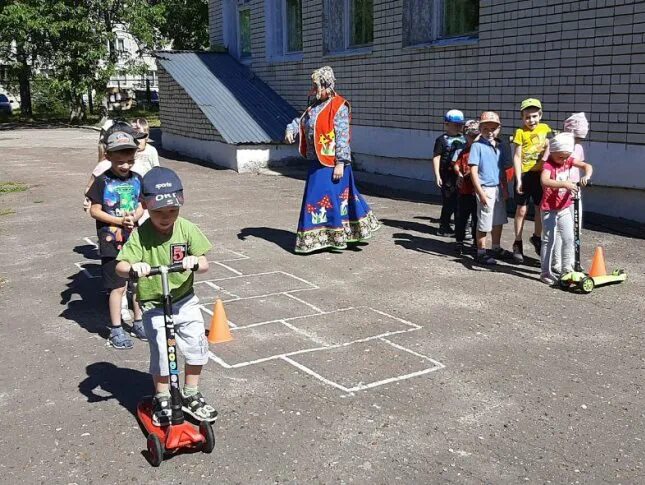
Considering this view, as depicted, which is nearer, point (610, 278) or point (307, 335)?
point (307, 335)

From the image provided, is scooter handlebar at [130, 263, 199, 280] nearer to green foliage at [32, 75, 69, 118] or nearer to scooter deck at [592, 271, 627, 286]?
scooter deck at [592, 271, 627, 286]

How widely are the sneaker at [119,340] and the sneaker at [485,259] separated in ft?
12.9

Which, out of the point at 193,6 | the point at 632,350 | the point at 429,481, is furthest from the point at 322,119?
the point at 193,6

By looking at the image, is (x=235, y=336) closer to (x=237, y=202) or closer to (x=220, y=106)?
(x=237, y=202)

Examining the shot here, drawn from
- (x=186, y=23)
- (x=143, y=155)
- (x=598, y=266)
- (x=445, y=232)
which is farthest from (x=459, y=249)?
(x=186, y=23)

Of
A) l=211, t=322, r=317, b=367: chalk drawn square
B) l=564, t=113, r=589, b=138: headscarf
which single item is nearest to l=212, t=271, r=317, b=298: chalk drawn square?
l=211, t=322, r=317, b=367: chalk drawn square

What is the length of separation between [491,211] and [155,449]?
4.80 metres

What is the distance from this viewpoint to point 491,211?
24.2 ft

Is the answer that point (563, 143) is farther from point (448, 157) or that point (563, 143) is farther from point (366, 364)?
point (366, 364)

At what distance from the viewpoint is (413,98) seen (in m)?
13.2

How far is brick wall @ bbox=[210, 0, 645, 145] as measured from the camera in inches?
363

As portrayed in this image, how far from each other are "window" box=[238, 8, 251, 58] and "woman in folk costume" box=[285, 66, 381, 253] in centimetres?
1362

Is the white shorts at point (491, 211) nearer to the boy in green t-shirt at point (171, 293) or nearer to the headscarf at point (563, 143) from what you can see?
the headscarf at point (563, 143)

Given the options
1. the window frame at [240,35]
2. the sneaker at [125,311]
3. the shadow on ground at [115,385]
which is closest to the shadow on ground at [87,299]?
the sneaker at [125,311]
